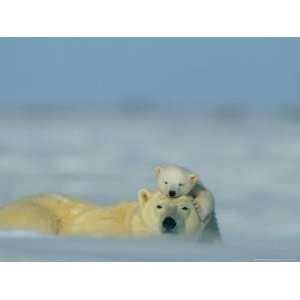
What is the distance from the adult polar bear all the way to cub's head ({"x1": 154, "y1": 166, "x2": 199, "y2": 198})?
19 millimetres

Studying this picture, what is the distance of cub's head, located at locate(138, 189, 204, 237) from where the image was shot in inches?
135

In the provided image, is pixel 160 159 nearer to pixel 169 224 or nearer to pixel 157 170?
Answer: pixel 157 170

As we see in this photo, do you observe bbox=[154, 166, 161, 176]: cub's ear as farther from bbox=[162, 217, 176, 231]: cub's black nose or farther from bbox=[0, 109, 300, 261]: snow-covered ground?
bbox=[162, 217, 176, 231]: cub's black nose

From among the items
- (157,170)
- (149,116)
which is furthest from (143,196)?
(149,116)

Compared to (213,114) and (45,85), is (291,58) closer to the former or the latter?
(213,114)

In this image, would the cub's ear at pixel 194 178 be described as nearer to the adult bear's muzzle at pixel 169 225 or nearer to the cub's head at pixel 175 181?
the cub's head at pixel 175 181

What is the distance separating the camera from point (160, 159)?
347 centimetres

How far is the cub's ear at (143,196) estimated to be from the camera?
3.45 meters

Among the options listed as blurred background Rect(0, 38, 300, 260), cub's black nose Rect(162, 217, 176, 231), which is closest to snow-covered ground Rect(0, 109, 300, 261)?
blurred background Rect(0, 38, 300, 260)

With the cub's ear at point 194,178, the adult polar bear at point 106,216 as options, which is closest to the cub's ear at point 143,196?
the adult polar bear at point 106,216

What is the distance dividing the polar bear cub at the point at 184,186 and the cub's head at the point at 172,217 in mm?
20

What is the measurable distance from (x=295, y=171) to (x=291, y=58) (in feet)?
1.07

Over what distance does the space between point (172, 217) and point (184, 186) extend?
95 mm
